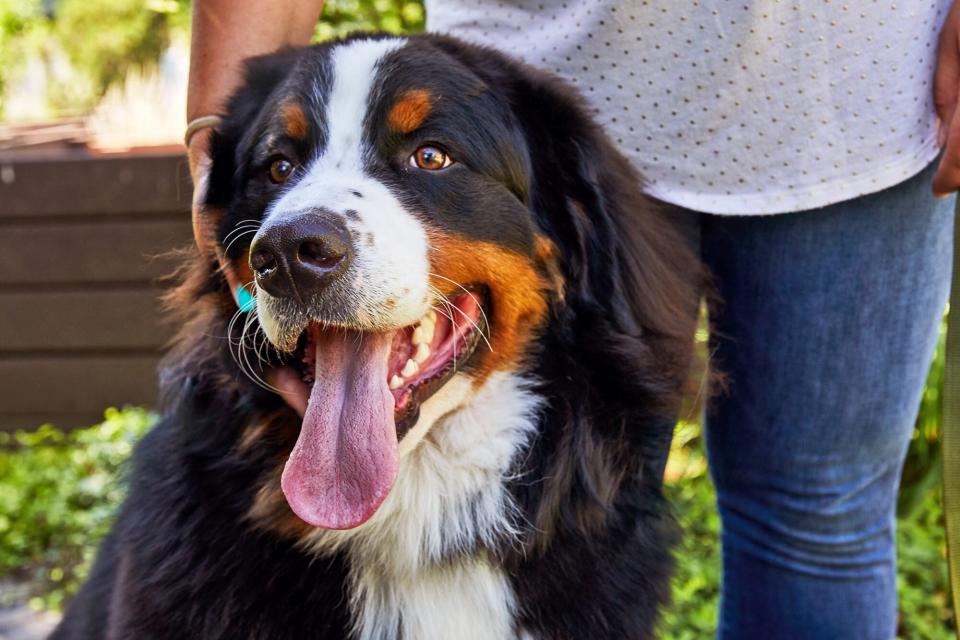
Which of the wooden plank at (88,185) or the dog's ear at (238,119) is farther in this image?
the wooden plank at (88,185)

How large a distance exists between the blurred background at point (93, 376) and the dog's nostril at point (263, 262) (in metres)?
2.44

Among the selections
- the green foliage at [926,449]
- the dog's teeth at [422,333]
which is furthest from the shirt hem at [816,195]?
the green foliage at [926,449]

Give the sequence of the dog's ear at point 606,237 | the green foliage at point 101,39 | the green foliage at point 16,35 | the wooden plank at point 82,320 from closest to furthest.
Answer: the dog's ear at point 606,237 < the wooden plank at point 82,320 < the green foliage at point 16,35 < the green foliage at point 101,39

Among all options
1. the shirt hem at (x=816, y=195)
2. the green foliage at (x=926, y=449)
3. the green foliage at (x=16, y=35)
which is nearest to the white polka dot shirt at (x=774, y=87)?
the shirt hem at (x=816, y=195)

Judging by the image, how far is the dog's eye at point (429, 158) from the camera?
6.24ft

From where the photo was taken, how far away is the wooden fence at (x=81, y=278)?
5445 mm

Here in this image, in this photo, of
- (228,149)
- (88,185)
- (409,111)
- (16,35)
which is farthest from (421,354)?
(16,35)

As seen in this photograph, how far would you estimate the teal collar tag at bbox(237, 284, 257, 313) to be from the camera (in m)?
1.84

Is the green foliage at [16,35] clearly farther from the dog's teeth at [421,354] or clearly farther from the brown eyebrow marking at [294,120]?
the dog's teeth at [421,354]

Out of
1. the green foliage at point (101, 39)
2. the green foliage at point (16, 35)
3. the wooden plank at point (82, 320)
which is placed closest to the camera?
the wooden plank at point (82, 320)

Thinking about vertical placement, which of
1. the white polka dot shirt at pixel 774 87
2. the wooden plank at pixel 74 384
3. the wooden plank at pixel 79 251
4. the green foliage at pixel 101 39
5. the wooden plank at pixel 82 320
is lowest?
the green foliage at pixel 101 39

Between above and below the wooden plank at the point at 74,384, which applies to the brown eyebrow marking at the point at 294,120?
above

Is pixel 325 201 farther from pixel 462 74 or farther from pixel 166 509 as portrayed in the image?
pixel 166 509

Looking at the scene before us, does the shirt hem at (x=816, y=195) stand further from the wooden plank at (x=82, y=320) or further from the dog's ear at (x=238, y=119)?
the wooden plank at (x=82, y=320)
